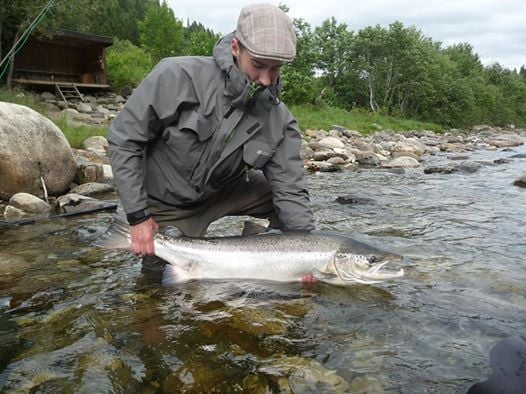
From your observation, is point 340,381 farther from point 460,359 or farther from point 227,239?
point 227,239

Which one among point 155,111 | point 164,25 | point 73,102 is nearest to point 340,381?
point 155,111

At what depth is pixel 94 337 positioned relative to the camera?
312cm

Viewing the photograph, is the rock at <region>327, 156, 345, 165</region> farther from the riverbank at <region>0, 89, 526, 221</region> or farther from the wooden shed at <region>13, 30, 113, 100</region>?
the wooden shed at <region>13, 30, 113, 100</region>

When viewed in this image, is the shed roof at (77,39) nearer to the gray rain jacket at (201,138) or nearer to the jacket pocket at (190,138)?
the gray rain jacket at (201,138)

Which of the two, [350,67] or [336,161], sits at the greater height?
[350,67]

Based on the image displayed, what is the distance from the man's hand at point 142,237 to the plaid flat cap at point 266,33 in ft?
5.06

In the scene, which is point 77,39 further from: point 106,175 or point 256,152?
point 256,152

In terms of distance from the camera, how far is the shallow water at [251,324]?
265 cm

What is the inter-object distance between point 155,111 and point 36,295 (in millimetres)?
1786

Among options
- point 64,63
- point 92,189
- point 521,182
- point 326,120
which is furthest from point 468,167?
point 64,63

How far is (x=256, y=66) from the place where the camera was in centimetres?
360

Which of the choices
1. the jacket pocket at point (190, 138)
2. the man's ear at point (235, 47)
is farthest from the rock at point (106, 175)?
the man's ear at point (235, 47)

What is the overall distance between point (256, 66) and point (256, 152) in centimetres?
70

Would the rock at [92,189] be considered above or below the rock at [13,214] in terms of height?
above
